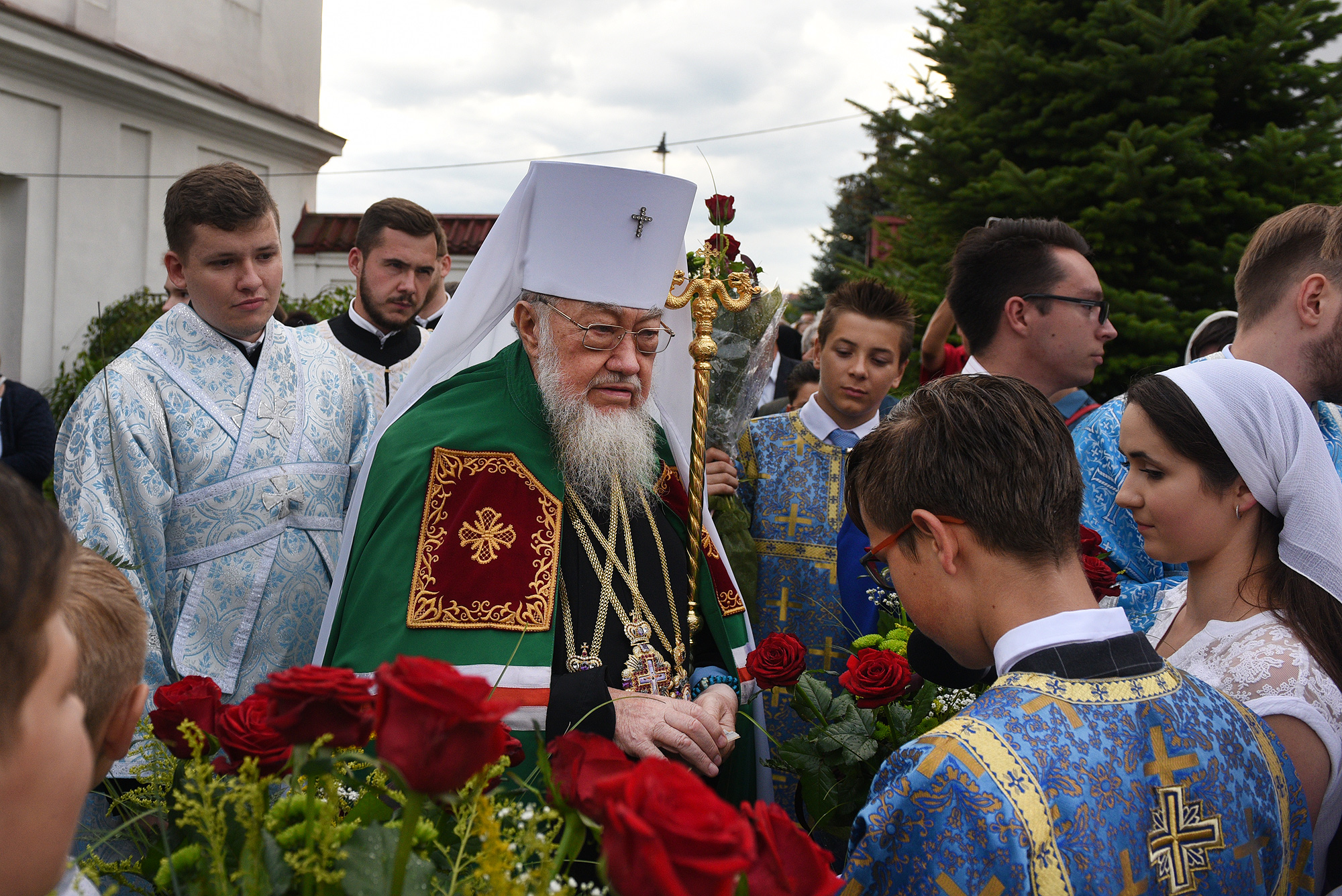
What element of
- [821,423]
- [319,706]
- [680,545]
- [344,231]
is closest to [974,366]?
[821,423]

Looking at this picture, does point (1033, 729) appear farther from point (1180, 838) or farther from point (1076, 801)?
point (1180, 838)

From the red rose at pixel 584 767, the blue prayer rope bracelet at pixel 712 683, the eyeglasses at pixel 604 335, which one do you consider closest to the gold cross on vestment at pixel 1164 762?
the red rose at pixel 584 767

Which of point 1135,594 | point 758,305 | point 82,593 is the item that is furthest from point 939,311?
point 82,593

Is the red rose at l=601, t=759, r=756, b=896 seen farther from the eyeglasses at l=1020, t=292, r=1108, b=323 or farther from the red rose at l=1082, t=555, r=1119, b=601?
the eyeglasses at l=1020, t=292, r=1108, b=323

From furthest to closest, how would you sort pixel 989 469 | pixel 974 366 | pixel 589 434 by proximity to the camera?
pixel 974 366 → pixel 589 434 → pixel 989 469

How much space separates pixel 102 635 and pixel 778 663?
1576 millimetres

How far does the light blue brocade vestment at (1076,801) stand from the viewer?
4.73ft

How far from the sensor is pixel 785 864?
0.94 metres

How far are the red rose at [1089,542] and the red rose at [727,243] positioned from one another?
1283 mm

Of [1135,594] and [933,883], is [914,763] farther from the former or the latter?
[1135,594]

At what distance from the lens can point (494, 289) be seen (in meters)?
3.00

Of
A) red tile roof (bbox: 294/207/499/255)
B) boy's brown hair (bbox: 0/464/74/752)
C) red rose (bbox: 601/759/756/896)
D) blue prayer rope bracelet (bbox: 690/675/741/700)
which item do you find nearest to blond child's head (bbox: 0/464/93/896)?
boy's brown hair (bbox: 0/464/74/752)

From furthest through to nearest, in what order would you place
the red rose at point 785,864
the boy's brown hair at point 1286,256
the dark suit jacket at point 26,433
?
1. the dark suit jacket at point 26,433
2. the boy's brown hair at point 1286,256
3. the red rose at point 785,864

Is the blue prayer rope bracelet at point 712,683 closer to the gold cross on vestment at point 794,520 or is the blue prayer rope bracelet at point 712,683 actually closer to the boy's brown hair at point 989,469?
the boy's brown hair at point 989,469
